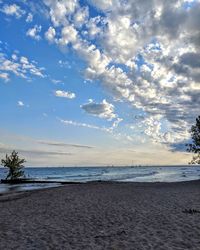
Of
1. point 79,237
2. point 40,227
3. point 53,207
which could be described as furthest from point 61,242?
point 53,207

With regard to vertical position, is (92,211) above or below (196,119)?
below

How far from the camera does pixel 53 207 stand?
25672mm

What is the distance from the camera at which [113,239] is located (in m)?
14.0

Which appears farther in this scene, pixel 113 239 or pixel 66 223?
pixel 66 223

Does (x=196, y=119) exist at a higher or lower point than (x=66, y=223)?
higher

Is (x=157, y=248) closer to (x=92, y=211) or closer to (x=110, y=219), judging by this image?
(x=110, y=219)

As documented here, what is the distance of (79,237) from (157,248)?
3.83 m

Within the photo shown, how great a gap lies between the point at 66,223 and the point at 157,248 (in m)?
7.19

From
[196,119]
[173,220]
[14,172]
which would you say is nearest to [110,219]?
[173,220]

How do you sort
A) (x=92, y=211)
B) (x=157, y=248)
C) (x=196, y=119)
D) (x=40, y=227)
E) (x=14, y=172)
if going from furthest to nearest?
(x=14, y=172), (x=196, y=119), (x=92, y=211), (x=40, y=227), (x=157, y=248)

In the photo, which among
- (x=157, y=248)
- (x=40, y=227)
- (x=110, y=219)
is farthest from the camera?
(x=110, y=219)

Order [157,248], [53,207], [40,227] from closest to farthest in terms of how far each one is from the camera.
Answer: [157,248]
[40,227]
[53,207]

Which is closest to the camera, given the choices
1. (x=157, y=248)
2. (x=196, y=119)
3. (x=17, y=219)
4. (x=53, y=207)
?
(x=157, y=248)

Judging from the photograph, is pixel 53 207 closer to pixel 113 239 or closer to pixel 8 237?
pixel 8 237
